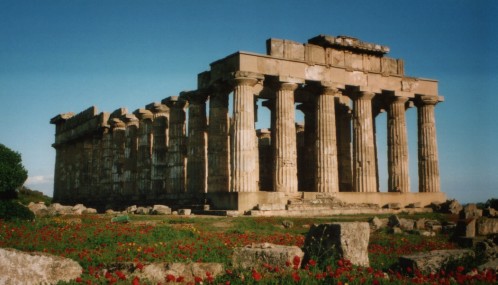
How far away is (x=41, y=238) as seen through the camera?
17594mm

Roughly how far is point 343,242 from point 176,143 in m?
30.2

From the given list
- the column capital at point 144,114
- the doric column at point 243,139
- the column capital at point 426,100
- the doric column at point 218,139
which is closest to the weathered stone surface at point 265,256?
the doric column at point 243,139

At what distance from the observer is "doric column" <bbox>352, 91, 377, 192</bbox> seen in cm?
3703

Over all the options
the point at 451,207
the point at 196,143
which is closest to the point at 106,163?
the point at 196,143

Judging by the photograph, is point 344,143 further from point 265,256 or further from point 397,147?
point 265,256

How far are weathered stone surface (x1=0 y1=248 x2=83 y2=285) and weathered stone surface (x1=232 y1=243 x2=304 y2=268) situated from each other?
3.33 m

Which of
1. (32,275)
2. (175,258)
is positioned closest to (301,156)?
(175,258)

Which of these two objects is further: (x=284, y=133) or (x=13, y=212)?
(x=284, y=133)

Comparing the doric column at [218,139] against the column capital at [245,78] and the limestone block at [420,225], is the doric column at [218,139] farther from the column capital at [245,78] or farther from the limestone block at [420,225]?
the limestone block at [420,225]

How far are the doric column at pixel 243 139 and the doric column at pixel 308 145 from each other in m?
10.8

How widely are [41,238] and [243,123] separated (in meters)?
17.0

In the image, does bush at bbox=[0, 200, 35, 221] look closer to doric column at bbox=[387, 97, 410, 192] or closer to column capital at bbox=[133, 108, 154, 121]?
column capital at bbox=[133, 108, 154, 121]

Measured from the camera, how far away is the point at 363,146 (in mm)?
37312

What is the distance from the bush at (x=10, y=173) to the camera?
169 feet
